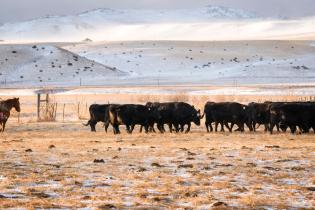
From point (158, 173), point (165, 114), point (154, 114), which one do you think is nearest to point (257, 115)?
point (165, 114)

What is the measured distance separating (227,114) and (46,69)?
227ft

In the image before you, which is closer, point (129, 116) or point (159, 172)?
point (159, 172)

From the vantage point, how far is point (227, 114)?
3278 cm

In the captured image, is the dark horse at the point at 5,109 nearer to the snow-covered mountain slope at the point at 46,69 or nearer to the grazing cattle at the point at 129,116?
the grazing cattle at the point at 129,116

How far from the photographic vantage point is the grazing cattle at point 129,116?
102 feet

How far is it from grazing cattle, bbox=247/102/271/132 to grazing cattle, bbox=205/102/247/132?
200 millimetres

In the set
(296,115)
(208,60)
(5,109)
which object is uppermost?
(208,60)

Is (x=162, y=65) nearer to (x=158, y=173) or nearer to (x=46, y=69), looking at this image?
(x=46, y=69)

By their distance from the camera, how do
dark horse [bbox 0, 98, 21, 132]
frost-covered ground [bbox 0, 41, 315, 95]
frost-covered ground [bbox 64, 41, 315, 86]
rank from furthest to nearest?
frost-covered ground [bbox 64, 41, 315, 86]
frost-covered ground [bbox 0, 41, 315, 95]
dark horse [bbox 0, 98, 21, 132]

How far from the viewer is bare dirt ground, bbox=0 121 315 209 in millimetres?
13156

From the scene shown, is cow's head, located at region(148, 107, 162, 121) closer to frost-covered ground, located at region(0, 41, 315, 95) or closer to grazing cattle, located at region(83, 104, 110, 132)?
grazing cattle, located at region(83, 104, 110, 132)

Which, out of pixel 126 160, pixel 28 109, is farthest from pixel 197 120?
pixel 28 109

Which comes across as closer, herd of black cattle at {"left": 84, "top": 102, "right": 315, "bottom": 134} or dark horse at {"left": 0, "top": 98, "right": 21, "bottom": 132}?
herd of black cattle at {"left": 84, "top": 102, "right": 315, "bottom": 134}

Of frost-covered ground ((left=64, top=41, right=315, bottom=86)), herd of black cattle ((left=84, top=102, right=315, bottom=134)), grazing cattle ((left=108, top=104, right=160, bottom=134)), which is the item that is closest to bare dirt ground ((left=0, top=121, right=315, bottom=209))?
herd of black cattle ((left=84, top=102, right=315, bottom=134))
